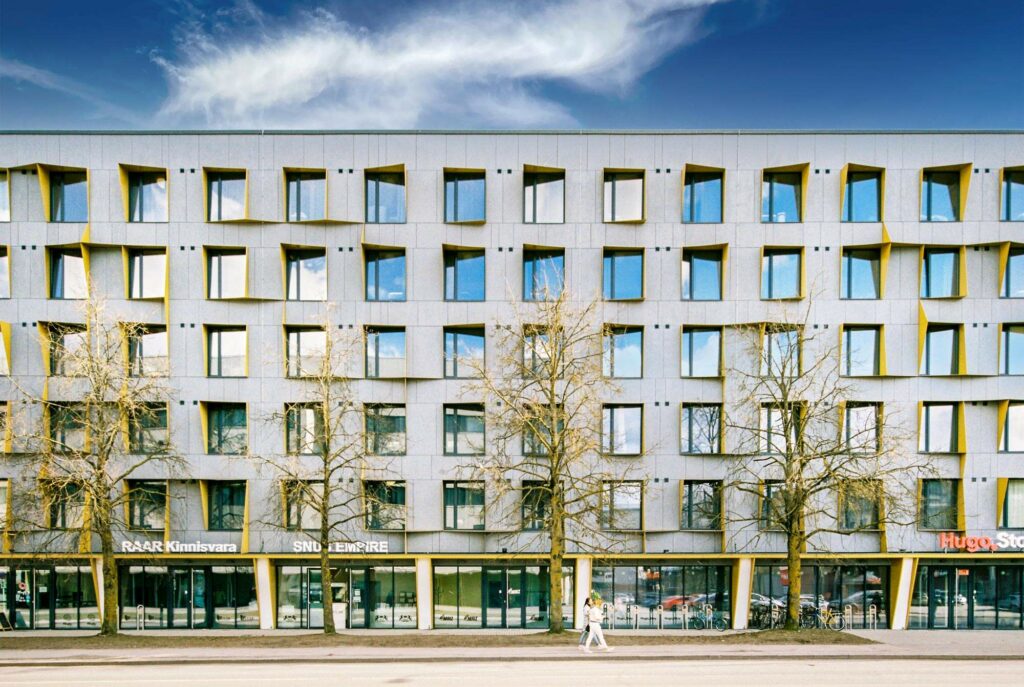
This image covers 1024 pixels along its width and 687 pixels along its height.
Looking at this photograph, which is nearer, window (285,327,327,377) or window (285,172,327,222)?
window (285,327,327,377)

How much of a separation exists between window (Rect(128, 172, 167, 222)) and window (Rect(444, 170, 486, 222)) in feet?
37.6

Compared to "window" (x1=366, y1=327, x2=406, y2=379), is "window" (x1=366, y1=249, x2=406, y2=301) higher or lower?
"window" (x1=366, y1=249, x2=406, y2=301)

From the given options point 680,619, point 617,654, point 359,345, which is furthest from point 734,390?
point 359,345

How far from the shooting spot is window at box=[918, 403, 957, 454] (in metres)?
31.3

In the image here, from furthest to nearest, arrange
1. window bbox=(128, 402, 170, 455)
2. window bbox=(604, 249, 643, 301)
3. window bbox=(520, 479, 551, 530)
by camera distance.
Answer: window bbox=(604, 249, 643, 301), window bbox=(128, 402, 170, 455), window bbox=(520, 479, 551, 530)

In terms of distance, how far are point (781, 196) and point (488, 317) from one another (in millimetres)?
12843

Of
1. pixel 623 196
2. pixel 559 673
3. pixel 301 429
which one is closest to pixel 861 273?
pixel 623 196

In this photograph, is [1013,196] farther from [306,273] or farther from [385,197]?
[306,273]

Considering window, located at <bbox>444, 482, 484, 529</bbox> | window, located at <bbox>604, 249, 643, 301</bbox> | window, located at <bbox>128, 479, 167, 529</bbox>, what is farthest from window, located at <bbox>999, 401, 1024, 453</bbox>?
window, located at <bbox>128, 479, 167, 529</bbox>

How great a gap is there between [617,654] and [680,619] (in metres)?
9.43

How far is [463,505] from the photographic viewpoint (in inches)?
1235

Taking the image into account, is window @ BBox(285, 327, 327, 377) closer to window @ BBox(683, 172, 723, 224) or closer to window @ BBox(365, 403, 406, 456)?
window @ BBox(365, 403, 406, 456)

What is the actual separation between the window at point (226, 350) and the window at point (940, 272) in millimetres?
27501

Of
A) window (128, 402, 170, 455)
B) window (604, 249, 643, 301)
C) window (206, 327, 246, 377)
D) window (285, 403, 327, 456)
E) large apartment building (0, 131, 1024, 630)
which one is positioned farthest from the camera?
window (604, 249, 643, 301)
